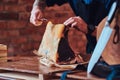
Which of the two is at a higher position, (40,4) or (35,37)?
(40,4)

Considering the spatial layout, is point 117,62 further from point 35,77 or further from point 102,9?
point 102,9

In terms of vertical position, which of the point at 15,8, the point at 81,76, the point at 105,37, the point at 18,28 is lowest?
the point at 81,76

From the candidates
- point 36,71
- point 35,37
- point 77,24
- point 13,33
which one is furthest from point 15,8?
point 36,71

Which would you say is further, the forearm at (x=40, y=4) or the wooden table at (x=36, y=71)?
the forearm at (x=40, y=4)

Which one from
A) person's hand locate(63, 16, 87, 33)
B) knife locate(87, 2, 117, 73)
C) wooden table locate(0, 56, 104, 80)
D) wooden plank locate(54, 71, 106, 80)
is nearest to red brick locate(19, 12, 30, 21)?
wooden table locate(0, 56, 104, 80)

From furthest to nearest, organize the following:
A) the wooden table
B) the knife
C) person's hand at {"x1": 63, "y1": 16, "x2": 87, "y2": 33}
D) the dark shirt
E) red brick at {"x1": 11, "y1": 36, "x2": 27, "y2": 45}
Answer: red brick at {"x1": 11, "y1": 36, "x2": 27, "y2": 45}, the dark shirt, person's hand at {"x1": 63, "y1": 16, "x2": 87, "y2": 33}, the wooden table, the knife

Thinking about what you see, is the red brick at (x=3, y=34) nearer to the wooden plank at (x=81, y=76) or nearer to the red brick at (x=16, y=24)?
the red brick at (x=16, y=24)

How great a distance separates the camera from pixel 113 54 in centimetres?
125

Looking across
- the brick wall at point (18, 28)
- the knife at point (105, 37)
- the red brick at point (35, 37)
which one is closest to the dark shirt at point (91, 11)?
the knife at point (105, 37)

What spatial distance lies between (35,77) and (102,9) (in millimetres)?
592

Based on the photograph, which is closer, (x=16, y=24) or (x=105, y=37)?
(x=105, y=37)

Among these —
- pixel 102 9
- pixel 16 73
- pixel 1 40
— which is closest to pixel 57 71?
pixel 16 73

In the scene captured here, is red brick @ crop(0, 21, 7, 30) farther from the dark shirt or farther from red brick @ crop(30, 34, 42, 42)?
the dark shirt

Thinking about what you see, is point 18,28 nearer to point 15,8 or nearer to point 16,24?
point 16,24
